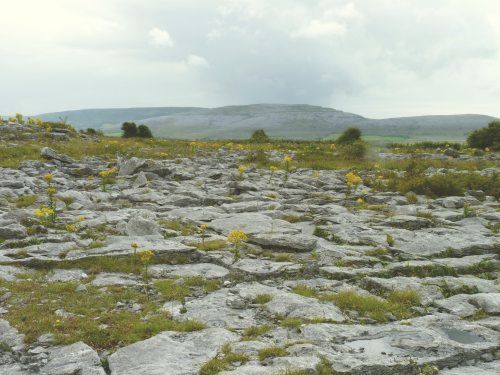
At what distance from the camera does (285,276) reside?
9133mm

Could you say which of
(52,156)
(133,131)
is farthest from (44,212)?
(133,131)

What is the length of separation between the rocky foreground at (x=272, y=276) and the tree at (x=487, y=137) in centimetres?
2740

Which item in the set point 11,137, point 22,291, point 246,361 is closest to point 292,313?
point 246,361

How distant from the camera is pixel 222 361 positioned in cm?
554

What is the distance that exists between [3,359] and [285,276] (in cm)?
532

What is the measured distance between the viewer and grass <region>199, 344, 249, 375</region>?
17.5 ft

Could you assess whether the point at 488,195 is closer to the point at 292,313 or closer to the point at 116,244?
the point at 292,313

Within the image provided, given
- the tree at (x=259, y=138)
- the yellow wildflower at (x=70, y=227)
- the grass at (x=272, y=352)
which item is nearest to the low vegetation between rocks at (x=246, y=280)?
the grass at (x=272, y=352)

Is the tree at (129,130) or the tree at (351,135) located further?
the tree at (129,130)

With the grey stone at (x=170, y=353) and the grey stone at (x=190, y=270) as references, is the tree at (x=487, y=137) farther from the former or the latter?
the grey stone at (x=170, y=353)

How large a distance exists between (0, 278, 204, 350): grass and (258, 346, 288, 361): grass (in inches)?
53.2

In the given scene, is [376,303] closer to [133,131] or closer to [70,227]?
[70,227]

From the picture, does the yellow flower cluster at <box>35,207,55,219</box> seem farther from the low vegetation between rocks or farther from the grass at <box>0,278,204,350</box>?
the grass at <box>0,278,204,350</box>

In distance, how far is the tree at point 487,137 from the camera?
3994cm
